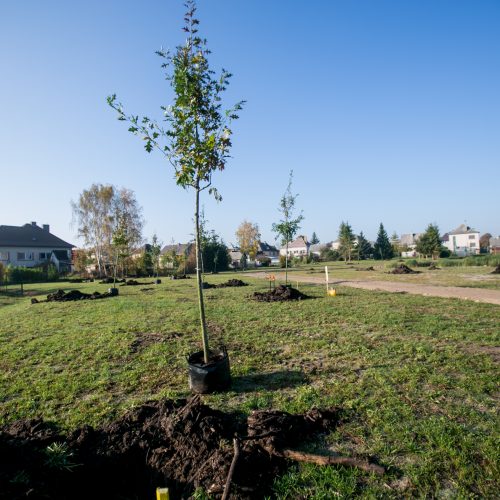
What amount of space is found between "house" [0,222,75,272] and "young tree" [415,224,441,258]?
193ft

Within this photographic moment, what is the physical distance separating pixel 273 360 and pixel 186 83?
4.64 metres

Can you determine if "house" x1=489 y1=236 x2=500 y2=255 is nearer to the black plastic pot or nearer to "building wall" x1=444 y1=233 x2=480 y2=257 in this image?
"building wall" x1=444 y1=233 x2=480 y2=257

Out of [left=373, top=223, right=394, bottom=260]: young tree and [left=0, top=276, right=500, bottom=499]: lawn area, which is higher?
[left=373, top=223, right=394, bottom=260]: young tree

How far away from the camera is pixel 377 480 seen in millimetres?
2705

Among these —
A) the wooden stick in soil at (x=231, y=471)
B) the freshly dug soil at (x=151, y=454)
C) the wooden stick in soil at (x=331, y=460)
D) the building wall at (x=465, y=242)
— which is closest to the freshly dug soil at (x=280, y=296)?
the freshly dug soil at (x=151, y=454)

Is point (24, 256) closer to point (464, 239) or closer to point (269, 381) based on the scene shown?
point (269, 381)

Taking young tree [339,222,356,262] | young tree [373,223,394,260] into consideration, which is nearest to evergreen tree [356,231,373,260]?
young tree [373,223,394,260]

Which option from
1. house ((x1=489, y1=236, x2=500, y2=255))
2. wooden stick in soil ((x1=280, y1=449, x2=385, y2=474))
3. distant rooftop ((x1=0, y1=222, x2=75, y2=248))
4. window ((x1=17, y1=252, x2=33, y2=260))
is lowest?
wooden stick in soil ((x1=280, y1=449, x2=385, y2=474))

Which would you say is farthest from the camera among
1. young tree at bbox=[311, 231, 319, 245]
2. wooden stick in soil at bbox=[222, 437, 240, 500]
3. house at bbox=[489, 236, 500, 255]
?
young tree at bbox=[311, 231, 319, 245]

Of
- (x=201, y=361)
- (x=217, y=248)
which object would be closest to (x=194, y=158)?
(x=201, y=361)

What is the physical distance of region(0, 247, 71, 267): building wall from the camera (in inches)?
2066

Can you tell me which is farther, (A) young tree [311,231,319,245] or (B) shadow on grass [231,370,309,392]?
(A) young tree [311,231,319,245]

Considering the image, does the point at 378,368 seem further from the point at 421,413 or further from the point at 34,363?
the point at 34,363

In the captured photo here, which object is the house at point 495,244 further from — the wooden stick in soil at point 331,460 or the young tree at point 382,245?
the wooden stick in soil at point 331,460
